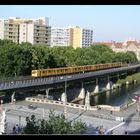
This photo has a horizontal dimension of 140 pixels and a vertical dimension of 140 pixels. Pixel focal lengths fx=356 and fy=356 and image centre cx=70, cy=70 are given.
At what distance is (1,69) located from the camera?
31.5m

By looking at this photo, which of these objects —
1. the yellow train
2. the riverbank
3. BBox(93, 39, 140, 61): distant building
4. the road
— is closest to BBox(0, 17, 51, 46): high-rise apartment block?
BBox(93, 39, 140, 61): distant building

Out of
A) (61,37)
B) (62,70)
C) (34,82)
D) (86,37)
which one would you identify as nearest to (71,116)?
(34,82)

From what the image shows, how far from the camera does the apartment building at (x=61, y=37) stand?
87625 millimetres

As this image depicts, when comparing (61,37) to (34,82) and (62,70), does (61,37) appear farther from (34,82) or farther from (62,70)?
(34,82)

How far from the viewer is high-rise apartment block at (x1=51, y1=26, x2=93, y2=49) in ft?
286

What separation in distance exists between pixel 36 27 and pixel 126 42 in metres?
32.8

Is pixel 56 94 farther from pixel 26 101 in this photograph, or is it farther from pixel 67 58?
pixel 67 58

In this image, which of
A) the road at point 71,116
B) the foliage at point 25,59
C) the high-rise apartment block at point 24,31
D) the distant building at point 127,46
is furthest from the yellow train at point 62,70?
the distant building at point 127,46

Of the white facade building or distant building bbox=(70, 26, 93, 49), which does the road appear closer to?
distant building bbox=(70, 26, 93, 49)

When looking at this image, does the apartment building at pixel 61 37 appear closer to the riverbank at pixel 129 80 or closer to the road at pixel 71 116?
the riverbank at pixel 129 80

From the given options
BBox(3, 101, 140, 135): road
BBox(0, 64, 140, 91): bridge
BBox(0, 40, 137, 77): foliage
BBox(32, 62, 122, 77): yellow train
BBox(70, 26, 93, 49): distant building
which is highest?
BBox(70, 26, 93, 49): distant building
